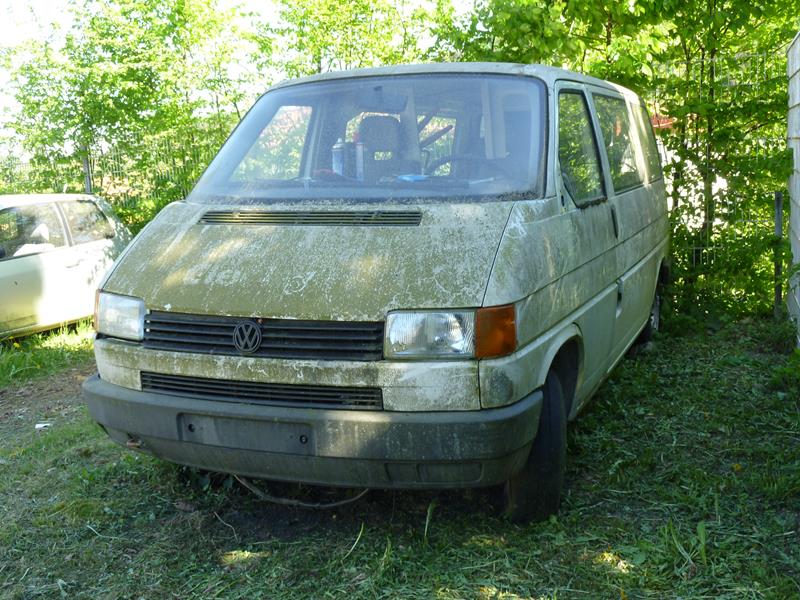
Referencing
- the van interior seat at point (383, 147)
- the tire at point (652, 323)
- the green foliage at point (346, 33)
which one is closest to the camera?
the van interior seat at point (383, 147)

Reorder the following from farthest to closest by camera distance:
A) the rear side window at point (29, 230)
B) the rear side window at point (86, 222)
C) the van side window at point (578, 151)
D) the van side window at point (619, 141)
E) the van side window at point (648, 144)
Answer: the rear side window at point (86, 222), the rear side window at point (29, 230), the van side window at point (648, 144), the van side window at point (619, 141), the van side window at point (578, 151)

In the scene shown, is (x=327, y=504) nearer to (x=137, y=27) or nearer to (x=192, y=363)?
(x=192, y=363)

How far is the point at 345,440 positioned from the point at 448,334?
0.56m

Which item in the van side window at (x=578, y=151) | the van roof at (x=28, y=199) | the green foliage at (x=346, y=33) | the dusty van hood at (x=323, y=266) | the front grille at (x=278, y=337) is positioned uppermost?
the green foliage at (x=346, y=33)

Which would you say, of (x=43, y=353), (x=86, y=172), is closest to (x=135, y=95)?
(x=86, y=172)

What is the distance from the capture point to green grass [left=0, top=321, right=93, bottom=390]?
24.1 ft

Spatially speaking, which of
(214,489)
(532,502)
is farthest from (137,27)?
(532,502)

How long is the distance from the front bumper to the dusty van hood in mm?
397

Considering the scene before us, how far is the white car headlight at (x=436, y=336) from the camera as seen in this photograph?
A: 3.21 meters

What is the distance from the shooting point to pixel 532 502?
3.79 m

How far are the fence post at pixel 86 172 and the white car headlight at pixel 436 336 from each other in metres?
11.0

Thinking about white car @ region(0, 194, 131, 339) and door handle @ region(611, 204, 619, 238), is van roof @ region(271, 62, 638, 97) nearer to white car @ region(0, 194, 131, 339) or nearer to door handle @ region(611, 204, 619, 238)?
door handle @ region(611, 204, 619, 238)

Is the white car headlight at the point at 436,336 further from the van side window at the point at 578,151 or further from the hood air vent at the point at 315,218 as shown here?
the van side window at the point at 578,151

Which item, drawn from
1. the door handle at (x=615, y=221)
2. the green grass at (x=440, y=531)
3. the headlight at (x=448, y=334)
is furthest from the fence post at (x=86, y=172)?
the headlight at (x=448, y=334)
